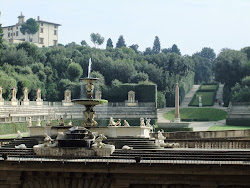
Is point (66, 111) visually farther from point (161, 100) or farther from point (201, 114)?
point (161, 100)

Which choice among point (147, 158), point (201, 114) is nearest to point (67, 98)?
point (201, 114)

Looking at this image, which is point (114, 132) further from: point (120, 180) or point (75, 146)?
point (120, 180)

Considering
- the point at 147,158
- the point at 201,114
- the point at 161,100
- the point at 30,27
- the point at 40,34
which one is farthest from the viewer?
the point at 40,34

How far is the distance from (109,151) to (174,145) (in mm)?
8899

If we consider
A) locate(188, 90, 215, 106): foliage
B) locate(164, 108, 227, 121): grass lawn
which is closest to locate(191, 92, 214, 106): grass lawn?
locate(188, 90, 215, 106): foliage

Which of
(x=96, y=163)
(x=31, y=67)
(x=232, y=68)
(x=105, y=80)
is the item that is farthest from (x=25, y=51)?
(x=96, y=163)

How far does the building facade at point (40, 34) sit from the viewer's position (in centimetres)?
18925

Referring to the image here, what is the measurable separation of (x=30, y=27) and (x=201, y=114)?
10031 centimetres

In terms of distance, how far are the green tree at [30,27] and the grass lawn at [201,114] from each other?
9346 cm

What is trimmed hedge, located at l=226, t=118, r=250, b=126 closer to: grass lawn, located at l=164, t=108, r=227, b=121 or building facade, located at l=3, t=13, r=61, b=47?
grass lawn, located at l=164, t=108, r=227, b=121

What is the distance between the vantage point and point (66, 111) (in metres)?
86.1

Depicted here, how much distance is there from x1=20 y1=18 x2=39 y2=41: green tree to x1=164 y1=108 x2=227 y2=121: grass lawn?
93457 millimetres

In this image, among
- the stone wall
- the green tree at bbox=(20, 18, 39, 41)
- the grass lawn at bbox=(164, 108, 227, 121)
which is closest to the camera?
the stone wall

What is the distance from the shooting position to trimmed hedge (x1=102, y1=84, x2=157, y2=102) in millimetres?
103875
